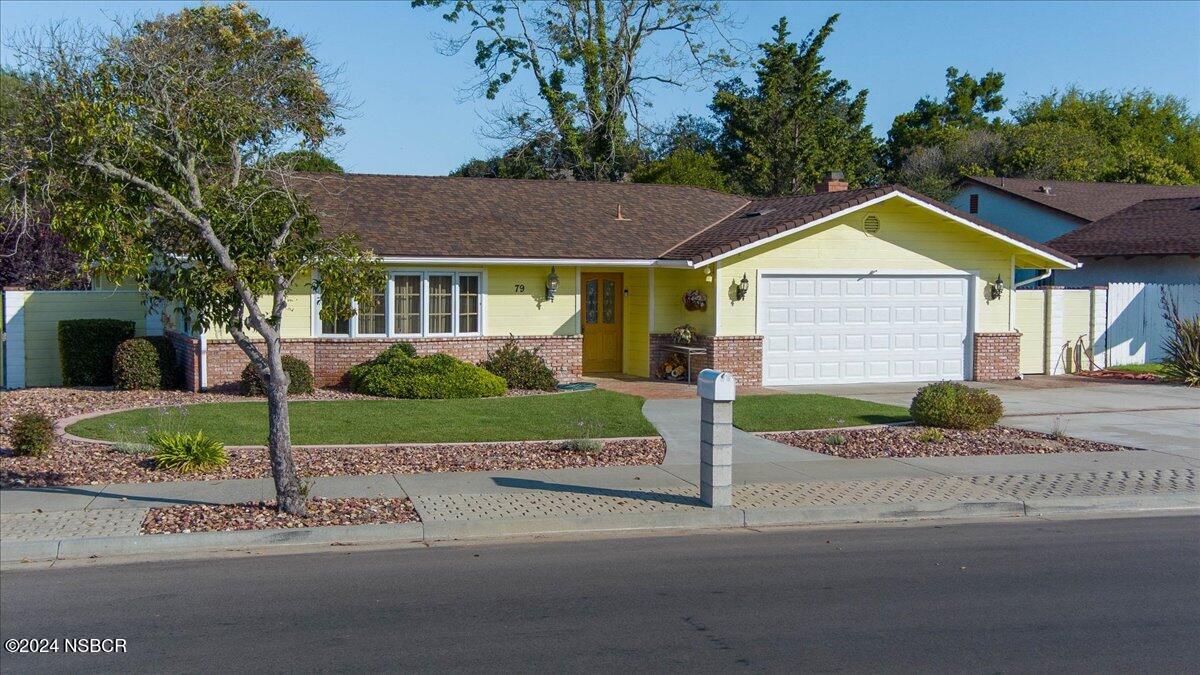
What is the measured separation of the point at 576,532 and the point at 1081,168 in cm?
4514

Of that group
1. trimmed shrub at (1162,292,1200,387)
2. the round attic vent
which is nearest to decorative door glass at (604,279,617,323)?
the round attic vent

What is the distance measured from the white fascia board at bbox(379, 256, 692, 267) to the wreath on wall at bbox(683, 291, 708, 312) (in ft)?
2.50

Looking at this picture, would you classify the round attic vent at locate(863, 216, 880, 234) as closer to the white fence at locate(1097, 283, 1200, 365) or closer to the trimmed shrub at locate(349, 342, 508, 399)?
the white fence at locate(1097, 283, 1200, 365)

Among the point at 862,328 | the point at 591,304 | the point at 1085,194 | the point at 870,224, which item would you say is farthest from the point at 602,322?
the point at 1085,194

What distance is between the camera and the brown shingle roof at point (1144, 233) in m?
27.9

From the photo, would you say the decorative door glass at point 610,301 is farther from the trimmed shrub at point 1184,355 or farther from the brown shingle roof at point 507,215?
the trimmed shrub at point 1184,355

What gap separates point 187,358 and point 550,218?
7.93 metres

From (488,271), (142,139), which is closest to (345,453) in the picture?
(142,139)

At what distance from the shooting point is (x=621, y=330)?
24.1 metres

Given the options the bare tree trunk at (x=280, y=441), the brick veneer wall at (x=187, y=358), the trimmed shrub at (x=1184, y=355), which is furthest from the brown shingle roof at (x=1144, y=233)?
the bare tree trunk at (x=280, y=441)

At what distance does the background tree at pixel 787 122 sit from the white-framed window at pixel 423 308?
70.1ft

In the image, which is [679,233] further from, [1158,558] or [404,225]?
[1158,558]

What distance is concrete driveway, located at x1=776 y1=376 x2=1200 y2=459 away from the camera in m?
16.2

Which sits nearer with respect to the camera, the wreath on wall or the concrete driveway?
the concrete driveway
